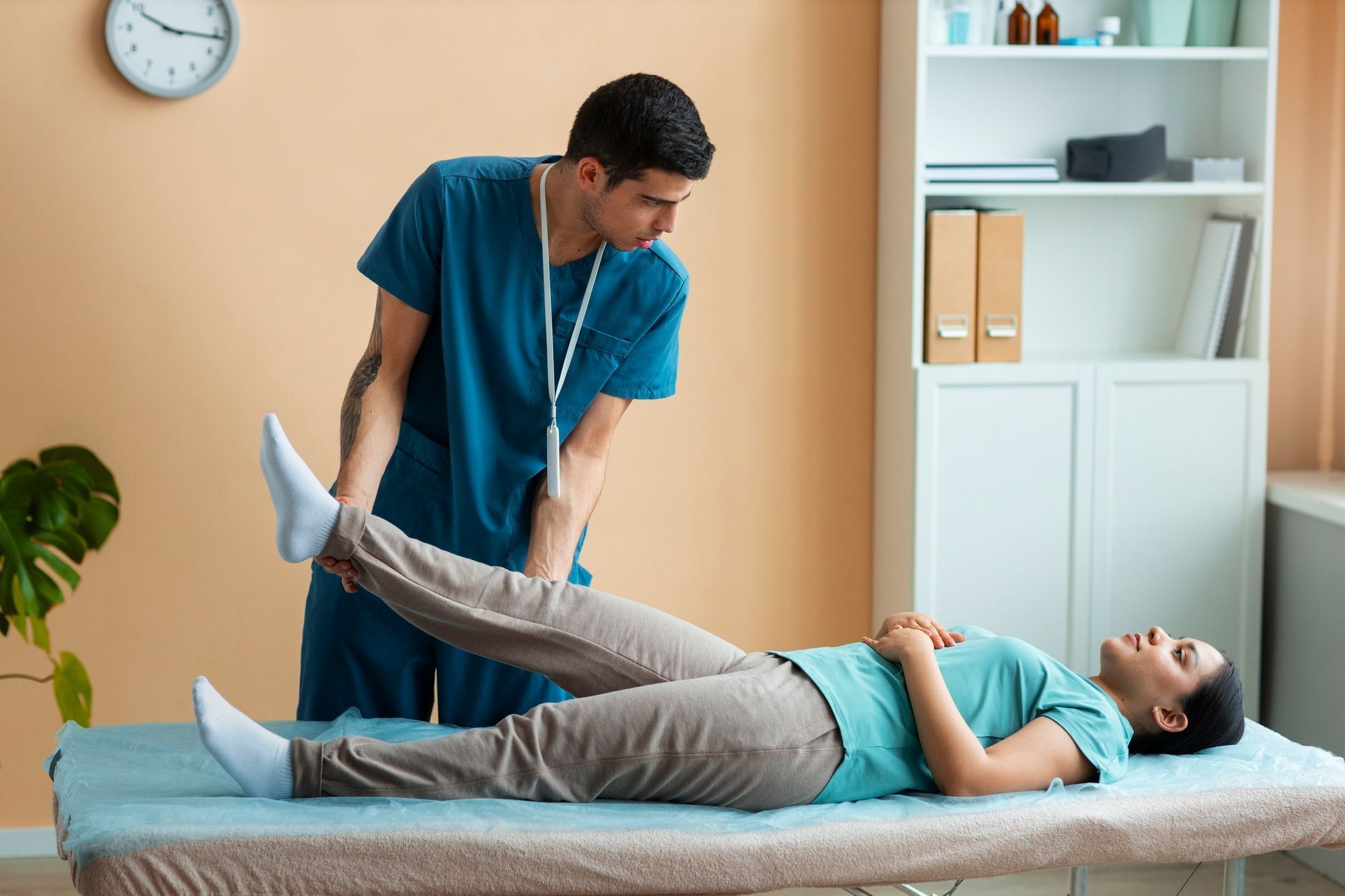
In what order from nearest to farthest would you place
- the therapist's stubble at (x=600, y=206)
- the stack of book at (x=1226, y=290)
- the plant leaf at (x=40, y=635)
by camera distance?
the therapist's stubble at (x=600, y=206)
the plant leaf at (x=40, y=635)
the stack of book at (x=1226, y=290)

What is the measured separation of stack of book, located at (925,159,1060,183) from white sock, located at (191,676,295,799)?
1.75 metres

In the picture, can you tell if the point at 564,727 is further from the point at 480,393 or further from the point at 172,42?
the point at 172,42

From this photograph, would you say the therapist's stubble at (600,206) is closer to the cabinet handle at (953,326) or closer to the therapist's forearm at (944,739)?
the therapist's forearm at (944,739)

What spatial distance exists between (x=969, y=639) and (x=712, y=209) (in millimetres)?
1254

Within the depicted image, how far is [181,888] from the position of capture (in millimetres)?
1338

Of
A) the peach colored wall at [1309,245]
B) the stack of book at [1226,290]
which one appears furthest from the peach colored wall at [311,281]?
the peach colored wall at [1309,245]

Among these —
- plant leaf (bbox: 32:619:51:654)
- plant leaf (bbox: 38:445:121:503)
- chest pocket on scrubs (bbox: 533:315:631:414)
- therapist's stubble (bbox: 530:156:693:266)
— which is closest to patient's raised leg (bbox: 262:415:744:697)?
chest pocket on scrubs (bbox: 533:315:631:414)

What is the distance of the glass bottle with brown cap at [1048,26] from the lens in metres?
2.65

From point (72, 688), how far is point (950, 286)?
6.20 feet

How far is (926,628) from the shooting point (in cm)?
184

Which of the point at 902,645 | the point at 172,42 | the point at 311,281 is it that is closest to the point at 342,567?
the point at 902,645

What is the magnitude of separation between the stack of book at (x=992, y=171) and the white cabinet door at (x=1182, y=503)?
42cm

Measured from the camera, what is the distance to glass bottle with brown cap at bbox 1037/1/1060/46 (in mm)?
2650

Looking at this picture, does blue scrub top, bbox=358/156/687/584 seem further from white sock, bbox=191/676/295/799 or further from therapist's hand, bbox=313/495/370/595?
white sock, bbox=191/676/295/799
